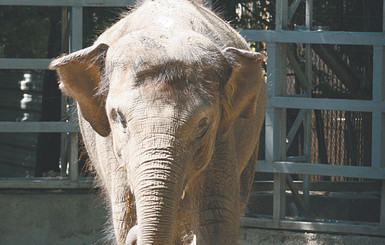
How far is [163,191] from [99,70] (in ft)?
3.53

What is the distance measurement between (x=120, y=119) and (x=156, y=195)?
54 cm

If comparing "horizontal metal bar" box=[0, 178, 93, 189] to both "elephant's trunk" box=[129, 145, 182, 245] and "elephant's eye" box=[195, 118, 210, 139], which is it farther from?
"elephant's trunk" box=[129, 145, 182, 245]

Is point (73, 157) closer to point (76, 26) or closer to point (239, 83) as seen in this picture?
point (76, 26)

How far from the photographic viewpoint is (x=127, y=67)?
466 centimetres

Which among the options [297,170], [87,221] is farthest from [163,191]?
[87,221]

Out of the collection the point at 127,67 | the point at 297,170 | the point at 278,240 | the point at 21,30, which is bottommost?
the point at 278,240

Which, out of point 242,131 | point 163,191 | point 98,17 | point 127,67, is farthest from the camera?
point 98,17

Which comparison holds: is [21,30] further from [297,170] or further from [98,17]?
[297,170]

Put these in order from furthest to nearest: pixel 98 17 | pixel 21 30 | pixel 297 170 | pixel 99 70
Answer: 1. pixel 21 30
2. pixel 98 17
3. pixel 297 170
4. pixel 99 70

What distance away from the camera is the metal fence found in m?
7.41

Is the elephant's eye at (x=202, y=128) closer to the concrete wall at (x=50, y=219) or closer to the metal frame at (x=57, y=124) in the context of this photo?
Result: the metal frame at (x=57, y=124)

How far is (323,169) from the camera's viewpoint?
7.55 m

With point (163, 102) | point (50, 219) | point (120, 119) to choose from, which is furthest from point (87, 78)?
point (50, 219)

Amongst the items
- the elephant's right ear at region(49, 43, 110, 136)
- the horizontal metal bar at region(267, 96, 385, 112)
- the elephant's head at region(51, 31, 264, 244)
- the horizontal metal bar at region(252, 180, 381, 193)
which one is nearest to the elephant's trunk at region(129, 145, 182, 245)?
the elephant's head at region(51, 31, 264, 244)
